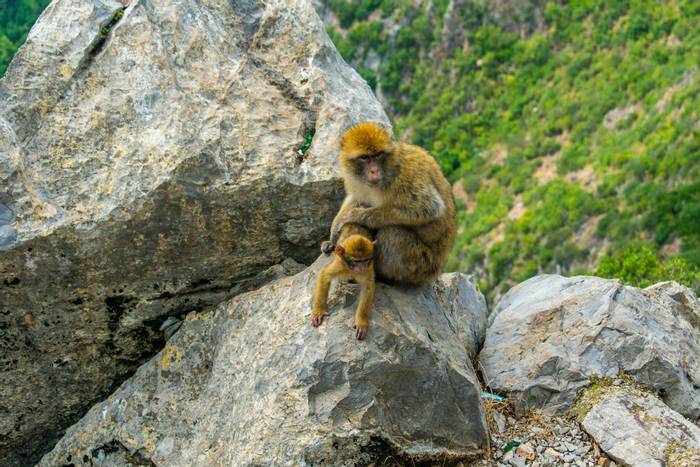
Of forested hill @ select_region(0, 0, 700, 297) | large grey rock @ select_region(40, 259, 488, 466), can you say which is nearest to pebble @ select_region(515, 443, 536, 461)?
large grey rock @ select_region(40, 259, 488, 466)

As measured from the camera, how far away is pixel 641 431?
6.87 m

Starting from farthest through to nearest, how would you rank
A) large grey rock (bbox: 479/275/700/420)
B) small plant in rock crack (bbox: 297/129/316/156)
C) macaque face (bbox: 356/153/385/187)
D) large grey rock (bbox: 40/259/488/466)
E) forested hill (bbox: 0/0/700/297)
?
forested hill (bbox: 0/0/700/297), small plant in rock crack (bbox: 297/129/316/156), large grey rock (bbox: 479/275/700/420), macaque face (bbox: 356/153/385/187), large grey rock (bbox: 40/259/488/466)

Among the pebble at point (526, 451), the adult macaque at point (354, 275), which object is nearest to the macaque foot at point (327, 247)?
the adult macaque at point (354, 275)

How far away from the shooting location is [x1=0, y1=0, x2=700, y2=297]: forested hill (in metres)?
39.7

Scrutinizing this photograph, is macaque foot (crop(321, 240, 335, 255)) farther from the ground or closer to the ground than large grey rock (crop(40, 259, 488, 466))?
farther from the ground

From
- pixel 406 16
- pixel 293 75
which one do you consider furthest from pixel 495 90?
pixel 293 75

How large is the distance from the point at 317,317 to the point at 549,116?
4989cm

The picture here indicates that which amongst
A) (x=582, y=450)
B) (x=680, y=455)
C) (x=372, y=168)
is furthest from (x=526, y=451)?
(x=372, y=168)

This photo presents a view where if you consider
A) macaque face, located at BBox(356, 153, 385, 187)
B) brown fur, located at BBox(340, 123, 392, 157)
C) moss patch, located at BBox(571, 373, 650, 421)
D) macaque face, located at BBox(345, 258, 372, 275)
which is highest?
brown fur, located at BBox(340, 123, 392, 157)

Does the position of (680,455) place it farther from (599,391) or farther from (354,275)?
(354,275)

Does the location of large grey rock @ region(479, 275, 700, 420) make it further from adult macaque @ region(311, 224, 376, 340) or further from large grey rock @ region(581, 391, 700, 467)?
adult macaque @ region(311, 224, 376, 340)

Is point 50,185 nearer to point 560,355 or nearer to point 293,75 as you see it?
point 293,75

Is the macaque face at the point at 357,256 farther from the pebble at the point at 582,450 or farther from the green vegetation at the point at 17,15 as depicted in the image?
the green vegetation at the point at 17,15

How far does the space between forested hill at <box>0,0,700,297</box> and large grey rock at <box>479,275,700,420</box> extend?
1302 cm
